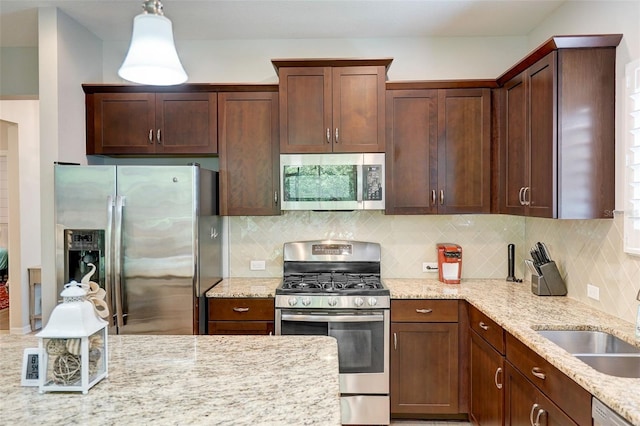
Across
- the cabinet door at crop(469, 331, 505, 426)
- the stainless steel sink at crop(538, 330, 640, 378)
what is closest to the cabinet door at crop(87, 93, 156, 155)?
the cabinet door at crop(469, 331, 505, 426)

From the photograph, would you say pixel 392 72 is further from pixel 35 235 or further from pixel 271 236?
pixel 35 235

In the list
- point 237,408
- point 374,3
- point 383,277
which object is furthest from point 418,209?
point 237,408

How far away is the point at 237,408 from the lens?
1.22 metres

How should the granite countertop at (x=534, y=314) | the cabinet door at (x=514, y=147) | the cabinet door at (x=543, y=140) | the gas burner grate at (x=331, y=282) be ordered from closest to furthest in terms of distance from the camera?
the granite countertop at (x=534, y=314) → the cabinet door at (x=543, y=140) → the cabinet door at (x=514, y=147) → the gas burner grate at (x=331, y=282)

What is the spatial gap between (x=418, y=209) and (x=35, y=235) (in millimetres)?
4790

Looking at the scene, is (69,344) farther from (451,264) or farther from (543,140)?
(451,264)

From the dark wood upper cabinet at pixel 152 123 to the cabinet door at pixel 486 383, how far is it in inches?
93.2

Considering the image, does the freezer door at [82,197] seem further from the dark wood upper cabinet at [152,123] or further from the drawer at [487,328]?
the drawer at [487,328]

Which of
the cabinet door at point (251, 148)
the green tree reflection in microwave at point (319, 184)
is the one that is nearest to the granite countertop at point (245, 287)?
the cabinet door at point (251, 148)

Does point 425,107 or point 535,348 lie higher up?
point 425,107

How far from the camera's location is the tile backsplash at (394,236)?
353cm

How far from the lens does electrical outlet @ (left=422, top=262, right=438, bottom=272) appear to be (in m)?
3.53

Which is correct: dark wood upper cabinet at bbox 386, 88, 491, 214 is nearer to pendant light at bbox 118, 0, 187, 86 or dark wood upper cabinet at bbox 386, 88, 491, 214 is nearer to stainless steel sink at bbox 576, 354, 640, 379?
stainless steel sink at bbox 576, 354, 640, 379

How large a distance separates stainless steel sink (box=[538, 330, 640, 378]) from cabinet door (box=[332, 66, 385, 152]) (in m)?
1.70
